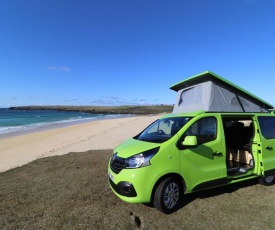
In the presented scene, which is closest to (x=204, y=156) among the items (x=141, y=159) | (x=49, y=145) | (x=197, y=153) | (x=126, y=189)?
(x=197, y=153)

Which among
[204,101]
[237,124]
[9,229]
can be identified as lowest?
[9,229]

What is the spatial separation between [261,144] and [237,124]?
95cm

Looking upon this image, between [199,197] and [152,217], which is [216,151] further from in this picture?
[152,217]

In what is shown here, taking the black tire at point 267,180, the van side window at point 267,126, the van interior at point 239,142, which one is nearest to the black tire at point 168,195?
the van interior at point 239,142

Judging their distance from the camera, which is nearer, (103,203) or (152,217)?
(152,217)

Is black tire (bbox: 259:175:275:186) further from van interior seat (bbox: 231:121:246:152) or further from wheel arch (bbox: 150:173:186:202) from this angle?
wheel arch (bbox: 150:173:186:202)

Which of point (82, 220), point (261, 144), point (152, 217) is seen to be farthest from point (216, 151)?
point (82, 220)

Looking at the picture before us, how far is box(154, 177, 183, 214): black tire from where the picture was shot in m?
4.10

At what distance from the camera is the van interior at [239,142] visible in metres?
5.73

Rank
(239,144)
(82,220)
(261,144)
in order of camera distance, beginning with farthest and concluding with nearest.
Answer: (239,144), (261,144), (82,220)

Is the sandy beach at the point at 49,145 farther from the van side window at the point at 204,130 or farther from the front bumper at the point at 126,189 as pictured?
the van side window at the point at 204,130

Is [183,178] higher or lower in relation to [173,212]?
higher

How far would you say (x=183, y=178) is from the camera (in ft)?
14.2

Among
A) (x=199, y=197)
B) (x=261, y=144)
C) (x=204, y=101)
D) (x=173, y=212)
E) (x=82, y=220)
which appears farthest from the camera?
(x=204, y=101)
